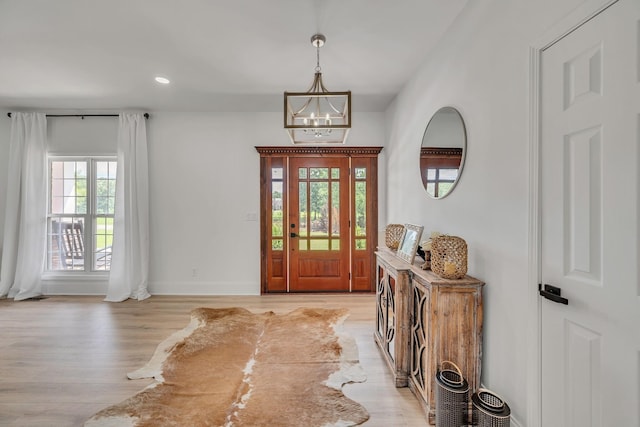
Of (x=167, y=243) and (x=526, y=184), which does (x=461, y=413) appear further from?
(x=167, y=243)

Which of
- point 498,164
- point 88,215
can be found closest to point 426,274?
point 498,164

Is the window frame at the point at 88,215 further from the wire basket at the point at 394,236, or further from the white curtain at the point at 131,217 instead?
the wire basket at the point at 394,236

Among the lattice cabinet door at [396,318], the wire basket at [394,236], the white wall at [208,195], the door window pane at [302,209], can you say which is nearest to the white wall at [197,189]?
the white wall at [208,195]

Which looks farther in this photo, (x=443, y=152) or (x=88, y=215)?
(x=88, y=215)

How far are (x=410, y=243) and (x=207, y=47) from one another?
2557 mm

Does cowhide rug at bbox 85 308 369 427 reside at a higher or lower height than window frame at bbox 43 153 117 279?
lower

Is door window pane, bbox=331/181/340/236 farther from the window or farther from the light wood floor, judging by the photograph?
the window

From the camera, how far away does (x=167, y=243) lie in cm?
433

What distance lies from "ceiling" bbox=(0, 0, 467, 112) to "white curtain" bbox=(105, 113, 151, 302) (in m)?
0.56

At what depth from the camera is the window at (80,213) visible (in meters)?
4.36

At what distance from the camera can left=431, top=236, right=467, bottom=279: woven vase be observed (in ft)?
5.79

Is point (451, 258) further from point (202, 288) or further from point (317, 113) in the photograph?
point (202, 288)

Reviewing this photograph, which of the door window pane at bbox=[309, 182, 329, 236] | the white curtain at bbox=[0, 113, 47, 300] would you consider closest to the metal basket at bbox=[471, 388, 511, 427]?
the door window pane at bbox=[309, 182, 329, 236]

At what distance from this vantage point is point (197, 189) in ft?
14.3
